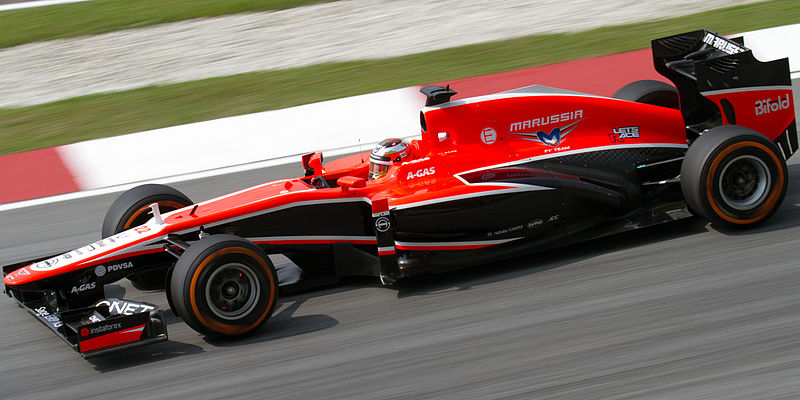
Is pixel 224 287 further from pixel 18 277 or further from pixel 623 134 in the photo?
pixel 623 134

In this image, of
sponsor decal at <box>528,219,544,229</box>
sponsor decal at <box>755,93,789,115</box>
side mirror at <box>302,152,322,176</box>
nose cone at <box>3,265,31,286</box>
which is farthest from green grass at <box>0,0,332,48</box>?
sponsor decal at <box>528,219,544,229</box>

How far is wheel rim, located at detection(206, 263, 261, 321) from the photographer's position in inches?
198

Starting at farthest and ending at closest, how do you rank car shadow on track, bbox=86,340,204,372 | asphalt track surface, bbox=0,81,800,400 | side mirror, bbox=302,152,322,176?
1. side mirror, bbox=302,152,322,176
2. car shadow on track, bbox=86,340,204,372
3. asphalt track surface, bbox=0,81,800,400

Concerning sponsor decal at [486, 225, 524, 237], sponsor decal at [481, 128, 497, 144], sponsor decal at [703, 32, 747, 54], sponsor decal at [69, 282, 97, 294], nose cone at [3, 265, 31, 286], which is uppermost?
sponsor decal at [703, 32, 747, 54]

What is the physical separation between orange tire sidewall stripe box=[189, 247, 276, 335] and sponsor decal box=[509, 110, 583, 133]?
2.07m

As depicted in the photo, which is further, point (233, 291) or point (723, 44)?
point (723, 44)

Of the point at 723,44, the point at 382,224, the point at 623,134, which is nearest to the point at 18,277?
the point at 382,224

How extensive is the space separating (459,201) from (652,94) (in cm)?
224

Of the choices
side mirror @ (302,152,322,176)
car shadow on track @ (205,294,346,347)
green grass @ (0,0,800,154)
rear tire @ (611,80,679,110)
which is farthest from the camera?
green grass @ (0,0,800,154)

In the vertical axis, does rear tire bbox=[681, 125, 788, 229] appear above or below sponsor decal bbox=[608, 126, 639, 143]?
below

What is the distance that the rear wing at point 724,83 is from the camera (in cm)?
623

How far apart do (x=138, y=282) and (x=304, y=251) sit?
1.39m

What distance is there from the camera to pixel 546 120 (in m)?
6.03

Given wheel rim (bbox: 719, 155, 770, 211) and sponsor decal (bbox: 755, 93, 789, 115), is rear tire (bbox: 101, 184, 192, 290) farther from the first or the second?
sponsor decal (bbox: 755, 93, 789, 115)
